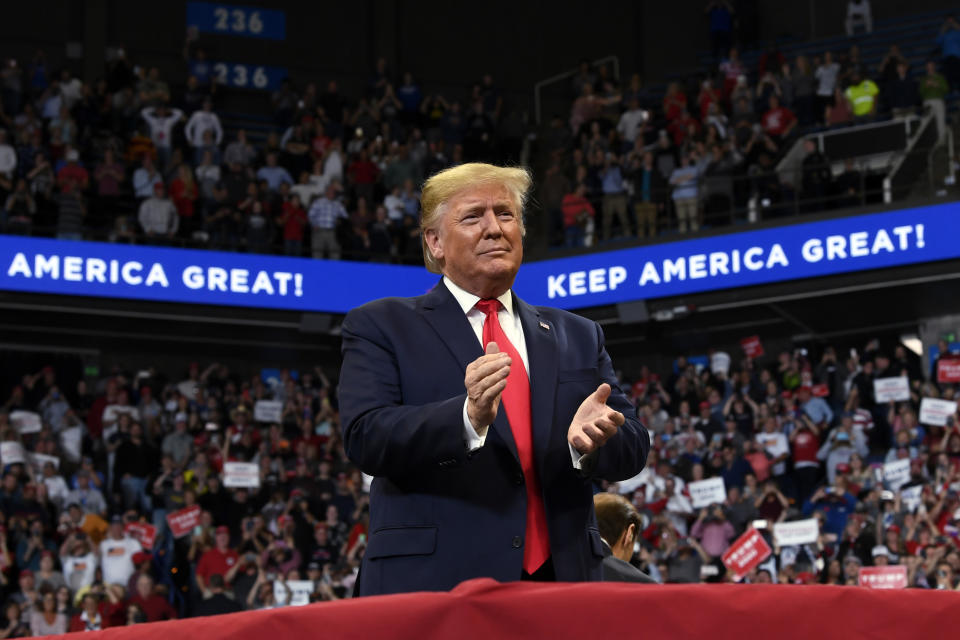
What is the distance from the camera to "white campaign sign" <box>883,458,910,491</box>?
12047mm

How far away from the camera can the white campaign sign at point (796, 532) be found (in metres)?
11.5

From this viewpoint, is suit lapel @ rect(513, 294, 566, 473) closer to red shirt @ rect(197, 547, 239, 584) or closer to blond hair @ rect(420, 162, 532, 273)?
blond hair @ rect(420, 162, 532, 273)

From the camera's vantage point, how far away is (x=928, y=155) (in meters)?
16.3

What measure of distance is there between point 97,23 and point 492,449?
2080 centimetres

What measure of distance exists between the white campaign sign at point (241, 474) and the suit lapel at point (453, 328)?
37.2 feet

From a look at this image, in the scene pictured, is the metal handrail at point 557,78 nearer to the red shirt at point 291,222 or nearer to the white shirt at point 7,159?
the red shirt at point 291,222

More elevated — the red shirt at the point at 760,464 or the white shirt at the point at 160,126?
the white shirt at the point at 160,126

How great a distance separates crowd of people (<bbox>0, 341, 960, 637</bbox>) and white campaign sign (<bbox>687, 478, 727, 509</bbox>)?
13cm

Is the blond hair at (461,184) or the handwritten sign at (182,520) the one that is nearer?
the blond hair at (461,184)

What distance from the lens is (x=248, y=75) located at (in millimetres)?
22156

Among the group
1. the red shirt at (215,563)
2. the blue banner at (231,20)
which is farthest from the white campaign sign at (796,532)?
the blue banner at (231,20)

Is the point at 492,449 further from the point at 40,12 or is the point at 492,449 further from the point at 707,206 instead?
the point at 40,12

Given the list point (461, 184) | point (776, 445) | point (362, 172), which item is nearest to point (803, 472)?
point (776, 445)

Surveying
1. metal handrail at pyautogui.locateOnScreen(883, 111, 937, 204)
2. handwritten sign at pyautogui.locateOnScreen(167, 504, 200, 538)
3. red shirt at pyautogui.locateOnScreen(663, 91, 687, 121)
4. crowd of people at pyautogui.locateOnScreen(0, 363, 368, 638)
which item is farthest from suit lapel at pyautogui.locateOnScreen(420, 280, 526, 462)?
red shirt at pyautogui.locateOnScreen(663, 91, 687, 121)
